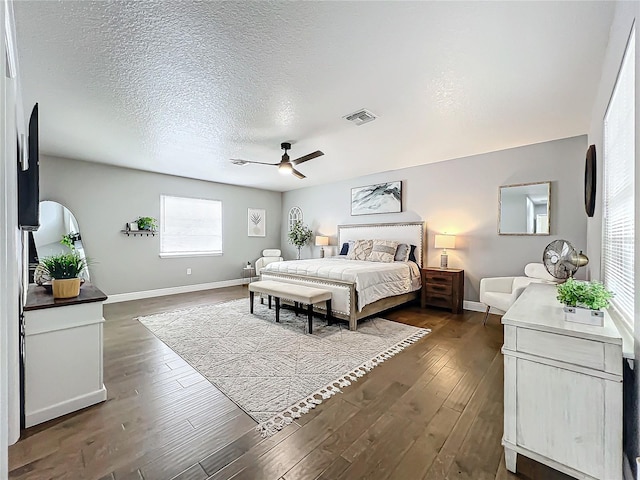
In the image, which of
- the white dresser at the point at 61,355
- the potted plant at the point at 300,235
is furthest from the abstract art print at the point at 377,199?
the white dresser at the point at 61,355

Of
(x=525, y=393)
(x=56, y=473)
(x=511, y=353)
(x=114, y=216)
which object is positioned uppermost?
(x=114, y=216)

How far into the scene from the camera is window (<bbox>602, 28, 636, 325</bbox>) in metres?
1.52

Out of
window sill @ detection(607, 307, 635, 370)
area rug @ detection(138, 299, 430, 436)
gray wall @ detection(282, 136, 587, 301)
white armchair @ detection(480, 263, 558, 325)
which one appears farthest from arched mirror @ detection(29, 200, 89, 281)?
white armchair @ detection(480, 263, 558, 325)

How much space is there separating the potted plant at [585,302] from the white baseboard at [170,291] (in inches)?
220

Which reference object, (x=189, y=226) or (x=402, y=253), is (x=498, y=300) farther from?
(x=189, y=226)

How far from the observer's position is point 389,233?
5.61 m

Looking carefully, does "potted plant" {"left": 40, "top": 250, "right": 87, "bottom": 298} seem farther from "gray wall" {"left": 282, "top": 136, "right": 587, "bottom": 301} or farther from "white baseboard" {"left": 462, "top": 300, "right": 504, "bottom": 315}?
"white baseboard" {"left": 462, "top": 300, "right": 504, "bottom": 315}

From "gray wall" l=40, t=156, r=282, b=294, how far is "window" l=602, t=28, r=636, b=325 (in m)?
A: 6.49

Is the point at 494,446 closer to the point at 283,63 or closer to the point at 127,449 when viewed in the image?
the point at 127,449

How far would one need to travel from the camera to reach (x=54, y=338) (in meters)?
1.94

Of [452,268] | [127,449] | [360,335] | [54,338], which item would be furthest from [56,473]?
[452,268]

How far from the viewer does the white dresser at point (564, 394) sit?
1.25 meters

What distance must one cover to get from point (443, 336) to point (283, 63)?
3.34 metres

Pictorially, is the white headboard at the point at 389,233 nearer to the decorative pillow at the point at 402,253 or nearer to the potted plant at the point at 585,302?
the decorative pillow at the point at 402,253
